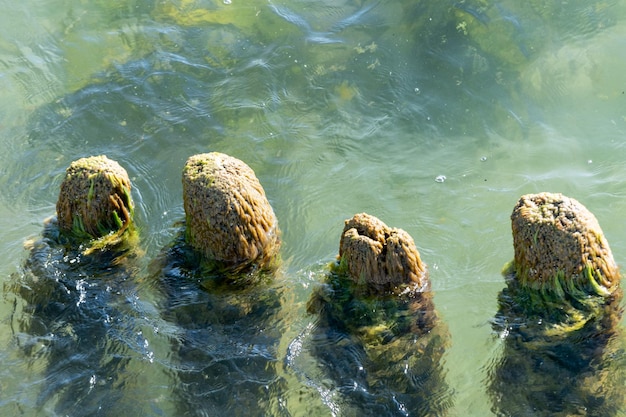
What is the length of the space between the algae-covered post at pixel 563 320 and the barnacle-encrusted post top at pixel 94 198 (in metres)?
3.40

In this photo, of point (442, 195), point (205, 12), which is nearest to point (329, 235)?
point (442, 195)

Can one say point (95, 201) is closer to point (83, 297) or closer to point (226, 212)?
point (83, 297)

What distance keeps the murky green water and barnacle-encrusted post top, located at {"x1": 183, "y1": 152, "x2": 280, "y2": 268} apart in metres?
0.55

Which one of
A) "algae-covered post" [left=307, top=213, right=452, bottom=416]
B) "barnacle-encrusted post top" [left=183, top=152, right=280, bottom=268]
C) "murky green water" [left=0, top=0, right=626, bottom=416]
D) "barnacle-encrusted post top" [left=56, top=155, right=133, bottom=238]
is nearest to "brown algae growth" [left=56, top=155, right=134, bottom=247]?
"barnacle-encrusted post top" [left=56, top=155, right=133, bottom=238]

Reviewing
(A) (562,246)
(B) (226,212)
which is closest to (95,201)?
(B) (226,212)

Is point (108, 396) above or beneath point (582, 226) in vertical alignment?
beneath

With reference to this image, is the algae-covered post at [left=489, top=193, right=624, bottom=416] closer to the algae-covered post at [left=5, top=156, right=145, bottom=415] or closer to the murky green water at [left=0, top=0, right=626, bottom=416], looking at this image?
the murky green water at [left=0, top=0, right=626, bottom=416]

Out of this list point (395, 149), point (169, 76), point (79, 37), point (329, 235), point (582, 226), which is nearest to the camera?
point (582, 226)

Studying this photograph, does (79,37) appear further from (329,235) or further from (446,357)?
(446,357)

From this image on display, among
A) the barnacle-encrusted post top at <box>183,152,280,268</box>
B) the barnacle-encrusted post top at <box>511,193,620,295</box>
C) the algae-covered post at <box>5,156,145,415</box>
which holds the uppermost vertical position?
the barnacle-encrusted post top at <box>511,193,620,295</box>

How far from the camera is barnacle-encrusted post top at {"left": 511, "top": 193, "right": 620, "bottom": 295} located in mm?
5621

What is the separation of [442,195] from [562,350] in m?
2.44

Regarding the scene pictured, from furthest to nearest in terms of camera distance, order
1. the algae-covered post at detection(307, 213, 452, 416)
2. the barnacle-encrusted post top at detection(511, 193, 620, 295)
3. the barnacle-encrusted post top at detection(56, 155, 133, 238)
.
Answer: the barnacle-encrusted post top at detection(56, 155, 133, 238) → the algae-covered post at detection(307, 213, 452, 416) → the barnacle-encrusted post top at detection(511, 193, 620, 295)

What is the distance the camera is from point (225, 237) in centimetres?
635
